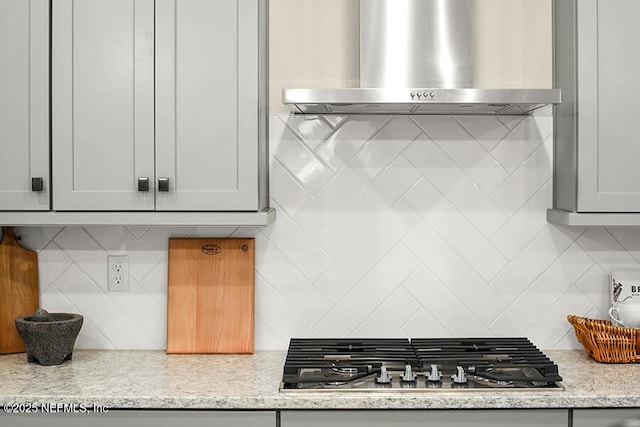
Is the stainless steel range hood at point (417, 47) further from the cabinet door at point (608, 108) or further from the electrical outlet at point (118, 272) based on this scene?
the electrical outlet at point (118, 272)

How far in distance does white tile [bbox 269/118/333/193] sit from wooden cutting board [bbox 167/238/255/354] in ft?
1.01

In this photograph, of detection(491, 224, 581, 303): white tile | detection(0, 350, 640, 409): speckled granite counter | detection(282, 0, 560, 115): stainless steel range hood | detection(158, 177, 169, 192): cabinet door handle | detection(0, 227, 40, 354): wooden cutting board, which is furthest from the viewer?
detection(491, 224, 581, 303): white tile


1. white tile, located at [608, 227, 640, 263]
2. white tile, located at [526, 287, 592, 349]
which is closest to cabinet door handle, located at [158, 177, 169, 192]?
white tile, located at [526, 287, 592, 349]

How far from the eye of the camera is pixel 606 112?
2.30 metres

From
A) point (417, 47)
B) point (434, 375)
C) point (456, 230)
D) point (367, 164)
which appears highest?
point (417, 47)

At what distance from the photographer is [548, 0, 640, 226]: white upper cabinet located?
7.50 ft

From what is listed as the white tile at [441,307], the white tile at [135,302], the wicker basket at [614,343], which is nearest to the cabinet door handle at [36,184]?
the white tile at [135,302]

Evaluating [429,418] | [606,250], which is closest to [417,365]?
[429,418]

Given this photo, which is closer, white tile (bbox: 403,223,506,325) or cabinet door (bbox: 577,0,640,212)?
cabinet door (bbox: 577,0,640,212)

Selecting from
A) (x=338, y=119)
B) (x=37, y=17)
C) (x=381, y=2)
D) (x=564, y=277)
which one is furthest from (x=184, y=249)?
(x=564, y=277)

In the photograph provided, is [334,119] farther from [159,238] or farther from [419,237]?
[159,238]

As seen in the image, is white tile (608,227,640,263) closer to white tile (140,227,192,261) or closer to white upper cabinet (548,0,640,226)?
white upper cabinet (548,0,640,226)

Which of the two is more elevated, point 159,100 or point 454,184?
point 159,100

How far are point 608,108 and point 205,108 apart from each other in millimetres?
1334
